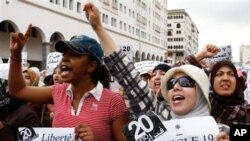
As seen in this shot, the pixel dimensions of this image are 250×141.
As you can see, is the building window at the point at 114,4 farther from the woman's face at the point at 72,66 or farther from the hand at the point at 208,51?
the woman's face at the point at 72,66

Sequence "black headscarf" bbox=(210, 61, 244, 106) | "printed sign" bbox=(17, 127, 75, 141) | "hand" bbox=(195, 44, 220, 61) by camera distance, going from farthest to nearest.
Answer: "hand" bbox=(195, 44, 220, 61)
"black headscarf" bbox=(210, 61, 244, 106)
"printed sign" bbox=(17, 127, 75, 141)

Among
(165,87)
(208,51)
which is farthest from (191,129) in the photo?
(208,51)

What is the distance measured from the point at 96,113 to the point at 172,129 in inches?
20.4

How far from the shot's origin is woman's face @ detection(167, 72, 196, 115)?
230 cm

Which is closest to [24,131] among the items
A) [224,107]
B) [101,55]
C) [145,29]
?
[101,55]

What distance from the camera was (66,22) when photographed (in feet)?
108

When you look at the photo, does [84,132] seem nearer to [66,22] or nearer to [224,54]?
[224,54]

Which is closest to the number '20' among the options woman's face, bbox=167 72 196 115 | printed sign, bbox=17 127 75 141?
woman's face, bbox=167 72 196 115

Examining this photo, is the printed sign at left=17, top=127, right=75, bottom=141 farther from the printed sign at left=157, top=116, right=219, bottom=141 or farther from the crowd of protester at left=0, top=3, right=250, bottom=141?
the printed sign at left=157, top=116, right=219, bottom=141

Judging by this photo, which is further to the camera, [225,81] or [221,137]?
[225,81]

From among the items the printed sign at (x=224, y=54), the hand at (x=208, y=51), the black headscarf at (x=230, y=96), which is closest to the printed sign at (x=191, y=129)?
the black headscarf at (x=230, y=96)

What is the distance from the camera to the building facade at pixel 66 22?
2611 cm

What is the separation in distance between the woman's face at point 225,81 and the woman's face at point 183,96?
117cm

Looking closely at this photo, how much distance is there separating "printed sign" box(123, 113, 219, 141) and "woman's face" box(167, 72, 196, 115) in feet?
0.38
